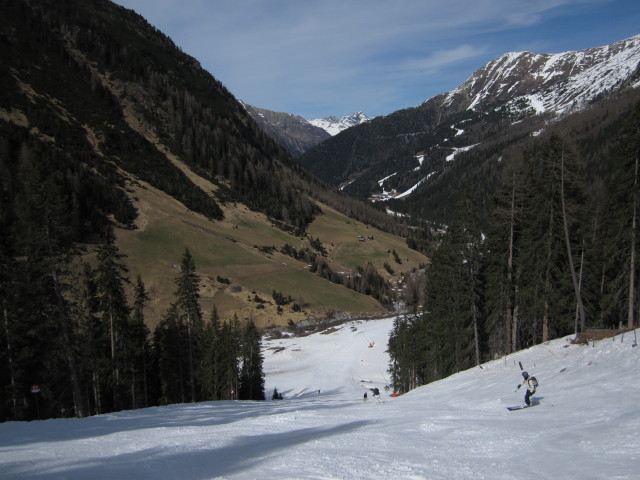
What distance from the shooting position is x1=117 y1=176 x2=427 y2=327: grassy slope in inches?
3789

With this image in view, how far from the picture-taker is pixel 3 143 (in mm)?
97438

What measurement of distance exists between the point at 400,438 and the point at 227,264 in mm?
103269

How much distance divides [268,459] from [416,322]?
39582 millimetres

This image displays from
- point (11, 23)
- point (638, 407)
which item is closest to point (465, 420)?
point (638, 407)

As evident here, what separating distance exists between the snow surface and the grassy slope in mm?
73564

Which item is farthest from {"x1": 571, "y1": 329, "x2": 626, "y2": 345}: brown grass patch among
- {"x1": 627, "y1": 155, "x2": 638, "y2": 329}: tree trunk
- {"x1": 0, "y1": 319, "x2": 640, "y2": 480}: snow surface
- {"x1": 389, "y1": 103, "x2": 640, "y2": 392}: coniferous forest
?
{"x1": 627, "y1": 155, "x2": 638, "y2": 329}: tree trunk

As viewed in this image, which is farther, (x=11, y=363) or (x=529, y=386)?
(x=11, y=363)

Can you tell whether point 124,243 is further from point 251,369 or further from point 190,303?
point 190,303

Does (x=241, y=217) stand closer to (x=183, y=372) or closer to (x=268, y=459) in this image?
(x=183, y=372)

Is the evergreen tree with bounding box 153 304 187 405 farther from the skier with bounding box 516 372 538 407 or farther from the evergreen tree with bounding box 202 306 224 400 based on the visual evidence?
the skier with bounding box 516 372 538 407

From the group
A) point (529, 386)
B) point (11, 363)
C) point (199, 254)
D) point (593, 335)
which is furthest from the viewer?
point (199, 254)

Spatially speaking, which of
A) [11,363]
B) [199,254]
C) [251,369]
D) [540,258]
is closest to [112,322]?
[11,363]

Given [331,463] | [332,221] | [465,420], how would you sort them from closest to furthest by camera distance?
1. [331,463]
2. [465,420]
3. [332,221]

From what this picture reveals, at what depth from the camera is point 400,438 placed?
12156 millimetres
